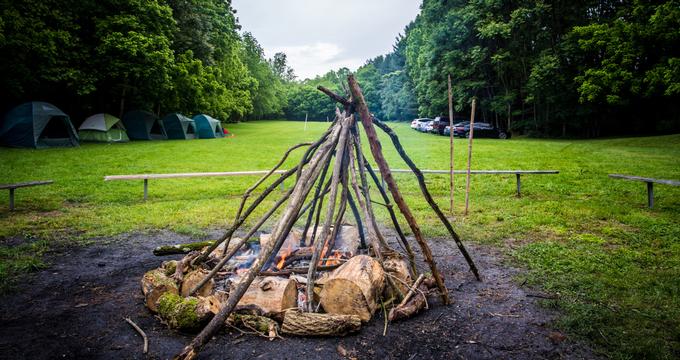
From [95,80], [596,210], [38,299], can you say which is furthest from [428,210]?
[95,80]

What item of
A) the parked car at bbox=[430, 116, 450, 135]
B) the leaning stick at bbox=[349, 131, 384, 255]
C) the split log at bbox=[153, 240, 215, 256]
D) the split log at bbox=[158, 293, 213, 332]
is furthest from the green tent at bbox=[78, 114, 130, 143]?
the parked car at bbox=[430, 116, 450, 135]

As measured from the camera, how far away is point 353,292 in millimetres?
3410

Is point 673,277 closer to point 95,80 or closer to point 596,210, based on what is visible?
point 596,210

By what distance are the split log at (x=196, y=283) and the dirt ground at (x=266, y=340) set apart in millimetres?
411

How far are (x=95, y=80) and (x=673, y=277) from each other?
2583 cm

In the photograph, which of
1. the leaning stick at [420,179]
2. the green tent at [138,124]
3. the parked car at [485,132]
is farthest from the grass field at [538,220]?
the parked car at [485,132]

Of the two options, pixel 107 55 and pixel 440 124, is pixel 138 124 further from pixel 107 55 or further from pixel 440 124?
pixel 440 124

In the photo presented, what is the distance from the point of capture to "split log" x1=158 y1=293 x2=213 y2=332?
3252 millimetres

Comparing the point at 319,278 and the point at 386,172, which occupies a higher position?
the point at 386,172

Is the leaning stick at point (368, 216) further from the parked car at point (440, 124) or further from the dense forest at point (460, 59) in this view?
the parked car at point (440, 124)

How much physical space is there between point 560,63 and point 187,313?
2956 centimetres

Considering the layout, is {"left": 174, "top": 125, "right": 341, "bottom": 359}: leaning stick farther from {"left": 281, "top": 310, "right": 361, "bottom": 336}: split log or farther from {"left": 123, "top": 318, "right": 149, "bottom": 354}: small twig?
{"left": 281, "top": 310, "right": 361, "bottom": 336}: split log

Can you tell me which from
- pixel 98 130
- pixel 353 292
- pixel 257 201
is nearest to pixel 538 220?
pixel 353 292

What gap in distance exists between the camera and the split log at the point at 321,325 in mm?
3201
